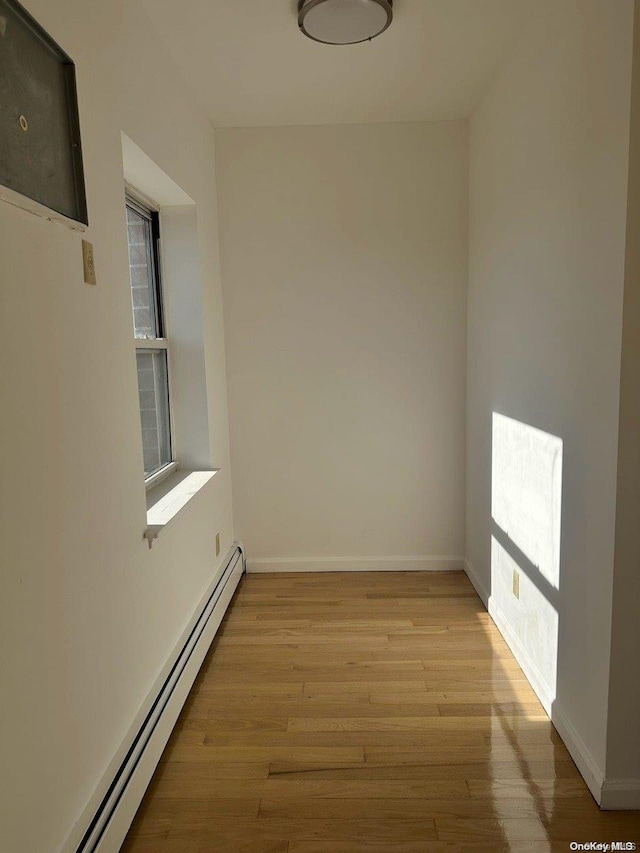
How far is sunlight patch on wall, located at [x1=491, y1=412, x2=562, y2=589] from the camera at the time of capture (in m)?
2.14

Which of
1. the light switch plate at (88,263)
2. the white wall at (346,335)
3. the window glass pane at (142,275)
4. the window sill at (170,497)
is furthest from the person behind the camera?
the white wall at (346,335)

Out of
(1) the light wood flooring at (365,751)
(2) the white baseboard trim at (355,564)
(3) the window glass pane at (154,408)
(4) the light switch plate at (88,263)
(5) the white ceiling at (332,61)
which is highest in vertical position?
(5) the white ceiling at (332,61)

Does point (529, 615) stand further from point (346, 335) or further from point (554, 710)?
point (346, 335)

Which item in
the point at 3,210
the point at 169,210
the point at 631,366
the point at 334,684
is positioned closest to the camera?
the point at 3,210

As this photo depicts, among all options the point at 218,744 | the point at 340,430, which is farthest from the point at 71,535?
the point at 340,430

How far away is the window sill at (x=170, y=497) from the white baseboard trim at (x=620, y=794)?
159 cm

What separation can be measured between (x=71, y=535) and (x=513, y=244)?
2114mm

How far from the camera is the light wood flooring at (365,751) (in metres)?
1.70

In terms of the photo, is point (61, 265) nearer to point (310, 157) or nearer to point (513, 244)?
point (513, 244)

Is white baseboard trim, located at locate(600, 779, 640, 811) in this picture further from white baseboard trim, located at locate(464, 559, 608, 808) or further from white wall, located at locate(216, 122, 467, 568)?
white wall, located at locate(216, 122, 467, 568)

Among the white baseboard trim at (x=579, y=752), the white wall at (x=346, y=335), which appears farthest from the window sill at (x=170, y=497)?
the white baseboard trim at (x=579, y=752)

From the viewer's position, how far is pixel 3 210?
122cm

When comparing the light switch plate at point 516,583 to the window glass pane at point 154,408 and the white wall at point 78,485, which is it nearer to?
the white wall at point 78,485

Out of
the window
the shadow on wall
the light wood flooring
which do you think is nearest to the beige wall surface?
the light wood flooring
